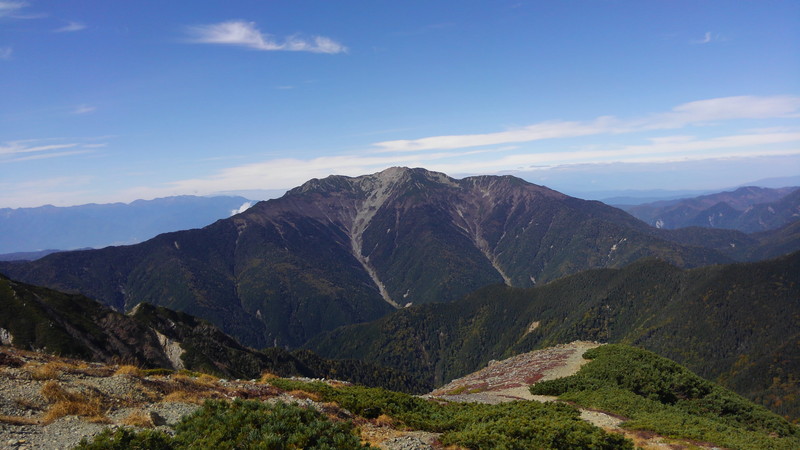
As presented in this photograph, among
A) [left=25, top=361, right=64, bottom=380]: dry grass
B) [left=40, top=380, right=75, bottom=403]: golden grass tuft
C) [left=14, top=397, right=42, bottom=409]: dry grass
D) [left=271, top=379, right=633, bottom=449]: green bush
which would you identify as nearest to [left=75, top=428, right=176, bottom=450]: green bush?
[left=40, top=380, right=75, bottom=403]: golden grass tuft

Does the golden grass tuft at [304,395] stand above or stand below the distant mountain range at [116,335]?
above

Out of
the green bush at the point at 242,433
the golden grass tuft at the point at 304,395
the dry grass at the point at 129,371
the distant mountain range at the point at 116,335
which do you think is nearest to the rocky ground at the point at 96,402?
the dry grass at the point at 129,371

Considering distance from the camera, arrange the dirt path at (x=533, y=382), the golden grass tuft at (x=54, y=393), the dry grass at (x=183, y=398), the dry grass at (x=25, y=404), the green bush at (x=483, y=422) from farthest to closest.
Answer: the dirt path at (x=533, y=382) → the dry grass at (x=183, y=398) → the green bush at (x=483, y=422) → the golden grass tuft at (x=54, y=393) → the dry grass at (x=25, y=404)

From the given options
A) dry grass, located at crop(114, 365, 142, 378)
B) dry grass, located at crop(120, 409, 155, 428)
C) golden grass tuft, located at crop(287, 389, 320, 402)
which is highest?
dry grass, located at crop(120, 409, 155, 428)

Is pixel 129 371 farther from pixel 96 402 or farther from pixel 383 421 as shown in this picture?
pixel 383 421

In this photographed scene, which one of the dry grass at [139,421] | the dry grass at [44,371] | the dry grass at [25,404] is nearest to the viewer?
the dry grass at [139,421]

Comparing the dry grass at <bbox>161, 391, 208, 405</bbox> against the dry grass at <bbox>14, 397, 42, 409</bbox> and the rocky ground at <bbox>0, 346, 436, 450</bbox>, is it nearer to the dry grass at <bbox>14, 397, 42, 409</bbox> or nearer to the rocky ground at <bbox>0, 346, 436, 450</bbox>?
the rocky ground at <bbox>0, 346, 436, 450</bbox>

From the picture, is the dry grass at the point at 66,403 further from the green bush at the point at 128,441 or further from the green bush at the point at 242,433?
the green bush at the point at 242,433

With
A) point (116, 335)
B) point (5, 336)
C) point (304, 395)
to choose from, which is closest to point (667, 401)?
point (304, 395)

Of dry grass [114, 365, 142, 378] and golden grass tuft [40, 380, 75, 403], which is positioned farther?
dry grass [114, 365, 142, 378]

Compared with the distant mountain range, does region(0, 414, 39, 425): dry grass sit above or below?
above

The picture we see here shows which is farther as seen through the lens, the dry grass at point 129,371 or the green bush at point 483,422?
the dry grass at point 129,371

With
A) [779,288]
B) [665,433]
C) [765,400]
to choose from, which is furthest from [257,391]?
[779,288]
